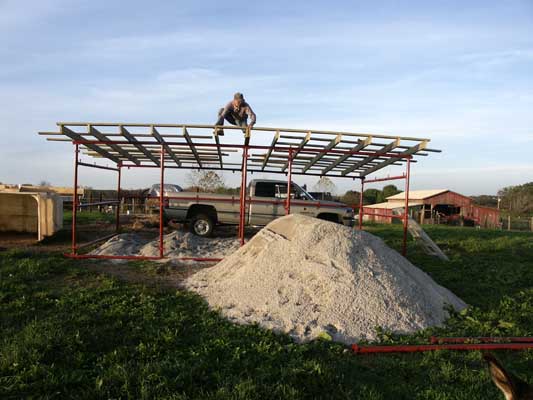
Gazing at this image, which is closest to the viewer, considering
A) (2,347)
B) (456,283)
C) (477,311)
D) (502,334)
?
(2,347)

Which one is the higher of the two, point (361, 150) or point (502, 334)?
point (361, 150)

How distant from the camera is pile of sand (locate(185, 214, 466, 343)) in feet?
14.9

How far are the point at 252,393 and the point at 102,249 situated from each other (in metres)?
7.30

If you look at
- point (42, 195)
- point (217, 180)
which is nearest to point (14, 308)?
point (42, 195)

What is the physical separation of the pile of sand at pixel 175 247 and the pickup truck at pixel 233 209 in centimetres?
107

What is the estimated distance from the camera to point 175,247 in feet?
31.5

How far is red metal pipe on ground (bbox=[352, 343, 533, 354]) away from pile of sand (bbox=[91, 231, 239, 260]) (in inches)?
209

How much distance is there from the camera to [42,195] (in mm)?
9805

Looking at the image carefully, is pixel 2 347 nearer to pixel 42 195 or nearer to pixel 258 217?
pixel 42 195

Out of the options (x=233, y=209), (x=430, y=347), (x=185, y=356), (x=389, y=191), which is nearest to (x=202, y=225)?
(x=233, y=209)

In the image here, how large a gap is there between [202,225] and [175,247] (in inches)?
101

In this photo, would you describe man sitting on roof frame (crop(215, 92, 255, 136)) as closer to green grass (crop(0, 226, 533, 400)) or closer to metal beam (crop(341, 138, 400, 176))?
metal beam (crop(341, 138, 400, 176))

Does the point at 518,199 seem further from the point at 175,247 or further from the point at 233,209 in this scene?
the point at 175,247

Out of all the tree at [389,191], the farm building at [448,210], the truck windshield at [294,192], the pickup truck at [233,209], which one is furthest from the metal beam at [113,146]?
the tree at [389,191]
